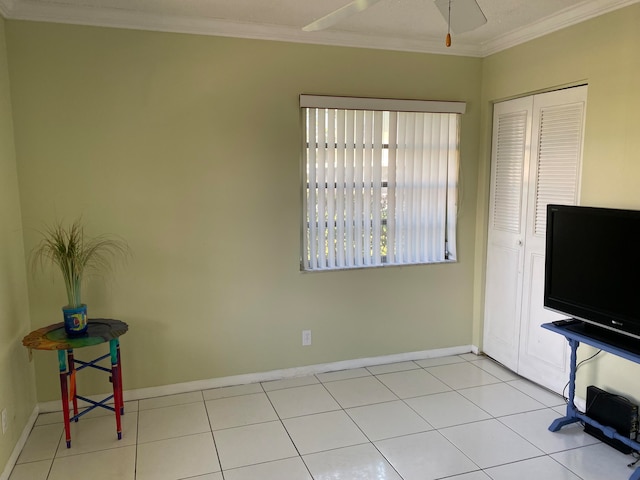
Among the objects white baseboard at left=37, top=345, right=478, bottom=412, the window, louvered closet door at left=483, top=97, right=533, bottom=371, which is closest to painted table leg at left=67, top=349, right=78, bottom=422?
white baseboard at left=37, top=345, right=478, bottom=412

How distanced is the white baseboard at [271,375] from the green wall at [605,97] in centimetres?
117

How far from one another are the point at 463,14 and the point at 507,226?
198 centimetres

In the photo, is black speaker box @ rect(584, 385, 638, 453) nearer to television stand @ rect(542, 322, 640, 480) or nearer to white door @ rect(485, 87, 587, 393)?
television stand @ rect(542, 322, 640, 480)

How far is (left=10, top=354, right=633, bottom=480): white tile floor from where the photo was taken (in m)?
2.41

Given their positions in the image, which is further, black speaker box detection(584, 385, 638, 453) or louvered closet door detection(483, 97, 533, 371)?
louvered closet door detection(483, 97, 533, 371)

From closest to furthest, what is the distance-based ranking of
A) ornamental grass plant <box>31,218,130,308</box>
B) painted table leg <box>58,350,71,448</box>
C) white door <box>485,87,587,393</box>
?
painted table leg <box>58,350,71,448</box> < ornamental grass plant <box>31,218,130,308</box> < white door <box>485,87,587,393</box>

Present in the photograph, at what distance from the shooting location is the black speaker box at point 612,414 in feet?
8.23

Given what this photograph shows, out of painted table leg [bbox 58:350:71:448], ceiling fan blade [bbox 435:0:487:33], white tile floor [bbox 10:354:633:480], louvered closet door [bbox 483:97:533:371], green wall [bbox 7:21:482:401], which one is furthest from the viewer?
louvered closet door [bbox 483:97:533:371]

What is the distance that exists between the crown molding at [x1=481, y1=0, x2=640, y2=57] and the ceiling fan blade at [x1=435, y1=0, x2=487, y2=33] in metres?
1.16

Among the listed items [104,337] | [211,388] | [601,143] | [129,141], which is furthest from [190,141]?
[601,143]

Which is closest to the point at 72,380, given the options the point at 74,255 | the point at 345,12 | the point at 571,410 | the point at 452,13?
the point at 74,255

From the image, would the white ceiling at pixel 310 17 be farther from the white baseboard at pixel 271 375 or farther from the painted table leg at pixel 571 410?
the white baseboard at pixel 271 375

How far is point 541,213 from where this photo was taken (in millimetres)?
3219

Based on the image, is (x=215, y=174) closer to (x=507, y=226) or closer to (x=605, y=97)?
(x=507, y=226)
